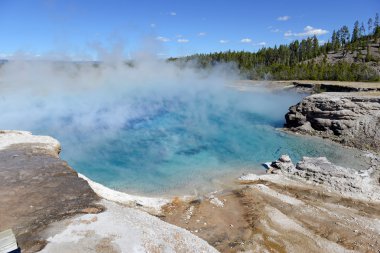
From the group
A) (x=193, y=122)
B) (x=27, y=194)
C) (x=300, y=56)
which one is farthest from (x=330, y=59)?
(x=27, y=194)

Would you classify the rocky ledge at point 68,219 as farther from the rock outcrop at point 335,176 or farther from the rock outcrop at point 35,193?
the rock outcrop at point 335,176

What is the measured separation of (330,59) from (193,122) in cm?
5913

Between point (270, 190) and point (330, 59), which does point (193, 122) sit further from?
point (330, 59)

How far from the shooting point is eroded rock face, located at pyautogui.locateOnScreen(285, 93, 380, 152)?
24.5 meters

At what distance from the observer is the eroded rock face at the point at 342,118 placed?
24.5 meters

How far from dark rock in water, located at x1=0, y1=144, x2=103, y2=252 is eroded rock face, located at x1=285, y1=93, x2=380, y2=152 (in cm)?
2119

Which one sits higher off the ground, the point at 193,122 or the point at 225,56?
the point at 225,56

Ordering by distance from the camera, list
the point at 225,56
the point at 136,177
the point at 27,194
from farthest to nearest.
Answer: the point at 225,56 → the point at 136,177 → the point at 27,194

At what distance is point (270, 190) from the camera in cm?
1551

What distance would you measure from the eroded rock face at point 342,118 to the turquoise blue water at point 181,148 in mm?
1789

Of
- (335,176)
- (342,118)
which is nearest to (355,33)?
(342,118)

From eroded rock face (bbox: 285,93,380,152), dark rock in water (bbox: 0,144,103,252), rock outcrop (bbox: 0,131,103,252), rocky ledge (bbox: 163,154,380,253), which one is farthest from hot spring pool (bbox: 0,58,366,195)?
dark rock in water (bbox: 0,144,103,252)

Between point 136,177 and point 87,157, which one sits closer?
point 136,177

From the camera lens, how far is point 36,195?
9.97m
